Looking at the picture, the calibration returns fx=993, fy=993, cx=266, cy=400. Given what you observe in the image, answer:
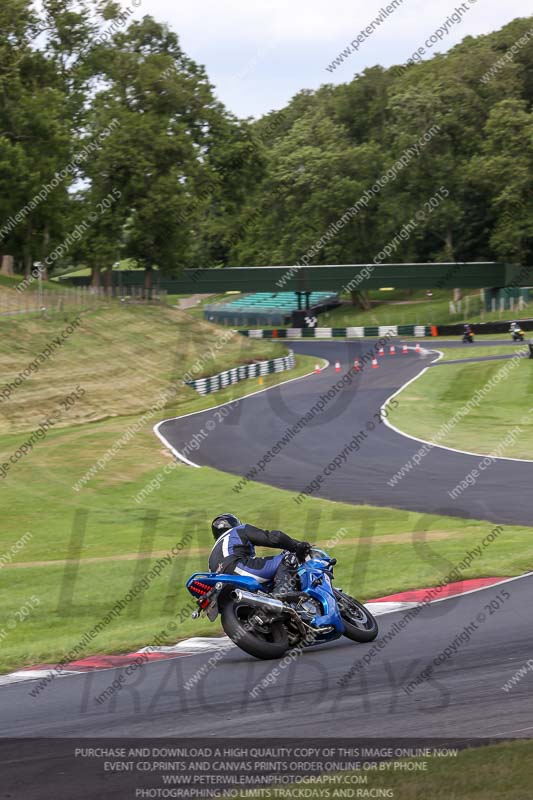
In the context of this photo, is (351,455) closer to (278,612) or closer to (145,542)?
(145,542)

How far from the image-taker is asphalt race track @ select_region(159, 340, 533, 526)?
21375 millimetres

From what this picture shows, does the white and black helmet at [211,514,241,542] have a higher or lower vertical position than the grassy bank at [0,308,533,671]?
higher

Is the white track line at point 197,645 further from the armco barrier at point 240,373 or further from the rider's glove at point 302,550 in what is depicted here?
the armco barrier at point 240,373

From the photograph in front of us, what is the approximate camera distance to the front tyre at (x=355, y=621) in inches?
412

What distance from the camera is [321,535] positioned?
60.9 feet

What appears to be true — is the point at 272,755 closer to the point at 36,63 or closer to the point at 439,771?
the point at 439,771

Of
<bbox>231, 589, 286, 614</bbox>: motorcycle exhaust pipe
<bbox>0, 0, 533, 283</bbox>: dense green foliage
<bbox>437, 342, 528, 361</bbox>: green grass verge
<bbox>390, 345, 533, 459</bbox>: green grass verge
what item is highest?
<bbox>0, 0, 533, 283</bbox>: dense green foliage

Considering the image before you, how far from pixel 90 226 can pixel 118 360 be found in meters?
19.6

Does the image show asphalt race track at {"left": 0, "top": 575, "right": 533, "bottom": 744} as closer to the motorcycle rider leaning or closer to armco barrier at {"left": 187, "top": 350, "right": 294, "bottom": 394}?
the motorcycle rider leaning

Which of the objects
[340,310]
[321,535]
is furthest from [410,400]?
[340,310]

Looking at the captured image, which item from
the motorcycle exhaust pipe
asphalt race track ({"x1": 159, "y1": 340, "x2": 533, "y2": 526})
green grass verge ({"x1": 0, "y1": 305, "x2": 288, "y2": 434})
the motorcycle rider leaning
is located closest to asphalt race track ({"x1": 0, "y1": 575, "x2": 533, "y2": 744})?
the motorcycle exhaust pipe

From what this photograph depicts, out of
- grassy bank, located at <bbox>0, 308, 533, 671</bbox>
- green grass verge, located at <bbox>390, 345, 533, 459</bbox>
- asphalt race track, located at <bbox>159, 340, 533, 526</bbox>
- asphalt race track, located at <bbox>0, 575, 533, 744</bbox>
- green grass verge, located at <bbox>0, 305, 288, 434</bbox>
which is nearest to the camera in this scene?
asphalt race track, located at <bbox>0, 575, 533, 744</bbox>

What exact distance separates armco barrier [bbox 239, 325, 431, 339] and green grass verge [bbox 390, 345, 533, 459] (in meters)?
22.9

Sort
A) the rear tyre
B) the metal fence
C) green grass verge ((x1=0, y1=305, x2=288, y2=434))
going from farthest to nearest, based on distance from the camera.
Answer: the metal fence
green grass verge ((x1=0, y1=305, x2=288, y2=434))
the rear tyre
